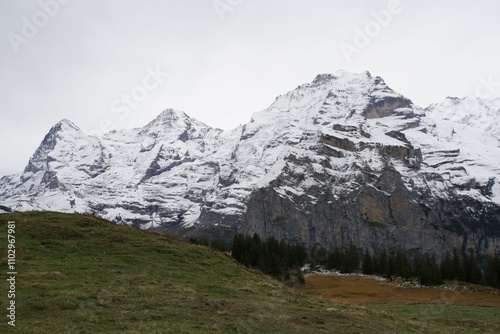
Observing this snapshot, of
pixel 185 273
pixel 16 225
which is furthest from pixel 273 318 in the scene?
pixel 16 225

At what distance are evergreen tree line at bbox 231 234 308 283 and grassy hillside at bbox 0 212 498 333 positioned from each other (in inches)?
1869

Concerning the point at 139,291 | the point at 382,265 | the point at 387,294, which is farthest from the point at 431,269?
the point at 139,291

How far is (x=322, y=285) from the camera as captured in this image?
79.1 m

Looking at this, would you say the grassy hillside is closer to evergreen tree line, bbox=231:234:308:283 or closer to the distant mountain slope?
the distant mountain slope

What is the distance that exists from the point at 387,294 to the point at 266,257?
35.1m

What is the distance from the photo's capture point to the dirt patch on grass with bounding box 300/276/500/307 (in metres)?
54.4

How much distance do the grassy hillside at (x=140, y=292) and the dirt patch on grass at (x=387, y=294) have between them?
22.3 metres

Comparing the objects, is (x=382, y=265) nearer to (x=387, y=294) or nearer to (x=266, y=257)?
(x=266, y=257)

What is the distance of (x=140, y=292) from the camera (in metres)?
28.2

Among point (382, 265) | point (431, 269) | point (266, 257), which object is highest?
point (266, 257)

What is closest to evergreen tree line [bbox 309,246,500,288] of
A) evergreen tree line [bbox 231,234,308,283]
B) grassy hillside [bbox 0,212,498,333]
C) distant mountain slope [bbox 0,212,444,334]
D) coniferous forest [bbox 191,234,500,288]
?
coniferous forest [bbox 191,234,500,288]

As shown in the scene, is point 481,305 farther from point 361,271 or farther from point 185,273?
point 361,271

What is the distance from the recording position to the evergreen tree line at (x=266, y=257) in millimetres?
90625

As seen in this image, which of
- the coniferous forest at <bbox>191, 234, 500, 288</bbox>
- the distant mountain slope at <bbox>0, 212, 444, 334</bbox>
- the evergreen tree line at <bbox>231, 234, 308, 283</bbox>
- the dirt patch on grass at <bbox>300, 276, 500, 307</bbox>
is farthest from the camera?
the evergreen tree line at <bbox>231, 234, 308, 283</bbox>
